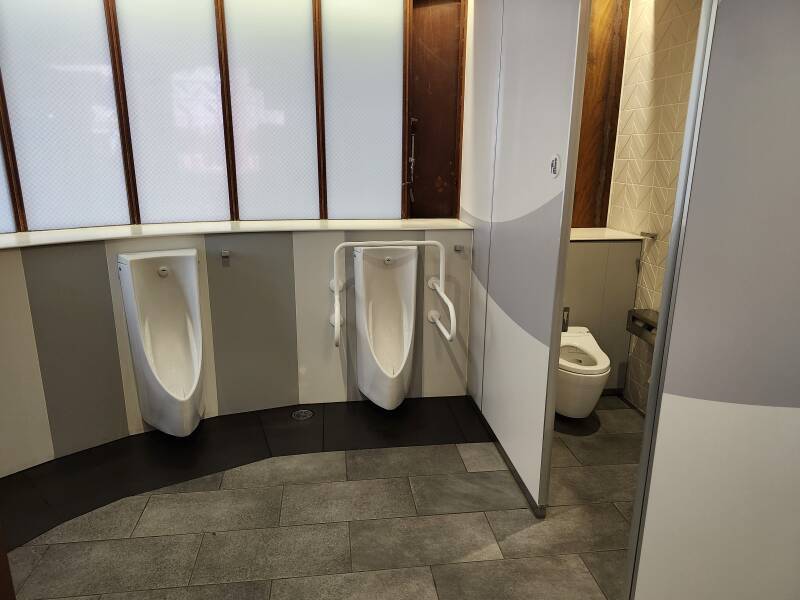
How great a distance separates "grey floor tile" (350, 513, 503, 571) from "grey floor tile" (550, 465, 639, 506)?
1.34ft

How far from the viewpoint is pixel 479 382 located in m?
3.13

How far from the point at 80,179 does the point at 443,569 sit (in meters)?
2.56

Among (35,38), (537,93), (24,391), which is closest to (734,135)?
(537,93)

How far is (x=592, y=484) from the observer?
2564 mm

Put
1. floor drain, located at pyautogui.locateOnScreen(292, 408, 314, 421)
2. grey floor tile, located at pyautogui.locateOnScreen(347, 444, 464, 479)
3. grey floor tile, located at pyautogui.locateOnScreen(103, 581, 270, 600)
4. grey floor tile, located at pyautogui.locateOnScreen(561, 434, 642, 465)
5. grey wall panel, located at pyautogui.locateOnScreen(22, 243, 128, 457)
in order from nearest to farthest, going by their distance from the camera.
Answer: grey floor tile, located at pyautogui.locateOnScreen(103, 581, 270, 600) → grey wall panel, located at pyautogui.locateOnScreen(22, 243, 128, 457) → grey floor tile, located at pyautogui.locateOnScreen(347, 444, 464, 479) → grey floor tile, located at pyautogui.locateOnScreen(561, 434, 642, 465) → floor drain, located at pyautogui.locateOnScreen(292, 408, 314, 421)

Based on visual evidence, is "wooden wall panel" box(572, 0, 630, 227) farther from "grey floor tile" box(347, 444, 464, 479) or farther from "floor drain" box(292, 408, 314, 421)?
"floor drain" box(292, 408, 314, 421)

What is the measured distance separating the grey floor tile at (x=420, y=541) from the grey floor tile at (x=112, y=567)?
25.2 inches

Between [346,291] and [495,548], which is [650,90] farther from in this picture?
[495,548]

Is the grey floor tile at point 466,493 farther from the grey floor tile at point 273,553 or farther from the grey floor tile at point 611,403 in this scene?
the grey floor tile at point 611,403

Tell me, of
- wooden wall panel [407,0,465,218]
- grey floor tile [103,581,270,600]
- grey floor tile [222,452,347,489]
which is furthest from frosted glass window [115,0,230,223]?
grey floor tile [103,581,270,600]

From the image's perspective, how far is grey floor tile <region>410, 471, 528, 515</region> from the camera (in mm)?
2406

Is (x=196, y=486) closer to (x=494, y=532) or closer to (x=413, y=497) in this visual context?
(x=413, y=497)

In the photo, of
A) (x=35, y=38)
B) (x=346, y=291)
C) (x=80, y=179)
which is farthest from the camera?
(x=346, y=291)

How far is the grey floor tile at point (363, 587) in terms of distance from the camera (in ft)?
6.31
